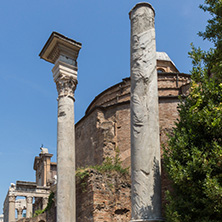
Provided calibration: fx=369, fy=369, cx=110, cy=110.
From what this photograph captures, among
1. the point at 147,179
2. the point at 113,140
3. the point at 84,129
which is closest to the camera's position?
the point at 147,179

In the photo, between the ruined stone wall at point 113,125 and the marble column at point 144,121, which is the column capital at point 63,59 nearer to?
the marble column at point 144,121

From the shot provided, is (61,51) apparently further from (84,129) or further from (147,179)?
(84,129)

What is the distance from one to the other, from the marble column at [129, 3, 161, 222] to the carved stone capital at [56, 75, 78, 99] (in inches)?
140

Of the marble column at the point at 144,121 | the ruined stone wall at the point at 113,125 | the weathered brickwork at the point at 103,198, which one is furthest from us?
the ruined stone wall at the point at 113,125

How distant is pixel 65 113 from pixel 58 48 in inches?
80.3

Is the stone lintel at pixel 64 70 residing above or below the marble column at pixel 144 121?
above

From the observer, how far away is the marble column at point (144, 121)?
6449mm

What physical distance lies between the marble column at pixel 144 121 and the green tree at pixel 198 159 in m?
0.28

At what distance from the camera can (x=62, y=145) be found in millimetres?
10250

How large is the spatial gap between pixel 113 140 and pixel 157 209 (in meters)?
13.0

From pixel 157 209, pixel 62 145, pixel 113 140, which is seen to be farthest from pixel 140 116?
pixel 113 140

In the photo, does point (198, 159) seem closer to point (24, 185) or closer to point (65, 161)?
point (65, 161)

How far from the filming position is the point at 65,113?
1051 centimetres

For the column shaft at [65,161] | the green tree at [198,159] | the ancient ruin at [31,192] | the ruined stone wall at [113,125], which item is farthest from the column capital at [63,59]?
the ancient ruin at [31,192]
